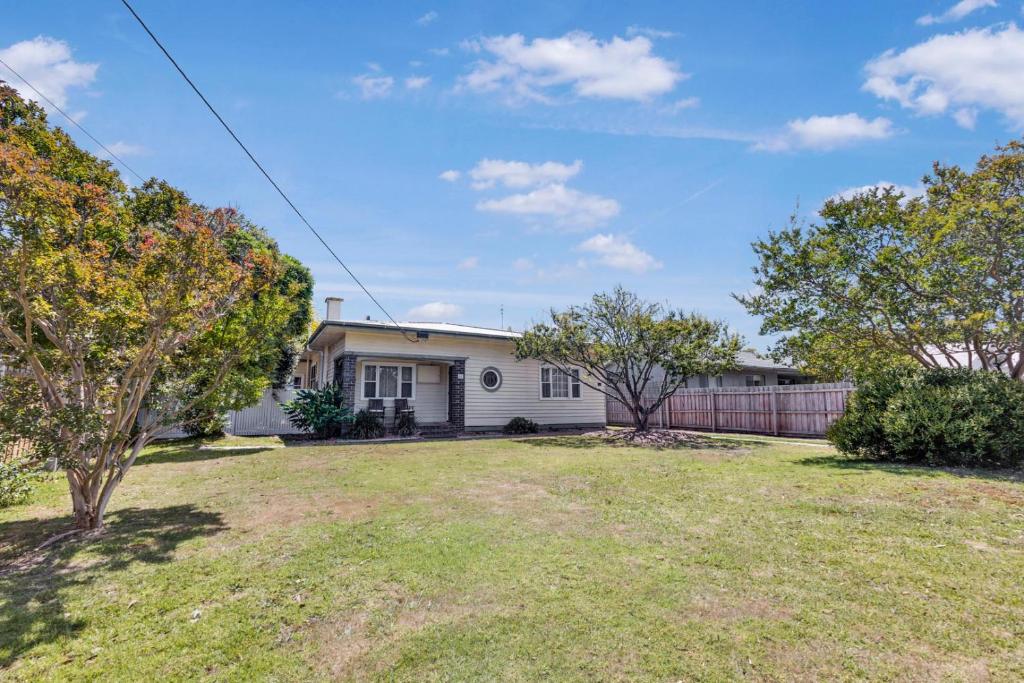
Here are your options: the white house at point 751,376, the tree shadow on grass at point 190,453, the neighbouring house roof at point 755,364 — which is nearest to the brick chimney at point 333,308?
the tree shadow on grass at point 190,453

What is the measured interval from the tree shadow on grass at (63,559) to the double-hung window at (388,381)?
9.63 metres

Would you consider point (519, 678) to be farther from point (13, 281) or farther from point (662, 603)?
point (13, 281)

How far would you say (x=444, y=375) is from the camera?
17.7 metres

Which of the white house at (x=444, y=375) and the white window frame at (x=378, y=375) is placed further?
the white window frame at (x=378, y=375)

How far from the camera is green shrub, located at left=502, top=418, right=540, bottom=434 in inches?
681

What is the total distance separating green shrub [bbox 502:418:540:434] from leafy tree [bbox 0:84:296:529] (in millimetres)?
11366

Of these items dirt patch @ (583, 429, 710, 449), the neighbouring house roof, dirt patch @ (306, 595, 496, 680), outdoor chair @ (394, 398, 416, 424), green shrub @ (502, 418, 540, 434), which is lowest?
dirt patch @ (306, 595, 496, 680)

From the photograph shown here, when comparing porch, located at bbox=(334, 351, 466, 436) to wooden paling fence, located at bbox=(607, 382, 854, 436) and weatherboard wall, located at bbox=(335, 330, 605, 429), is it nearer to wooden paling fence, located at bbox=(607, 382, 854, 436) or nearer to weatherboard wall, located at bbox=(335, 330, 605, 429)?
weatherboard wall, located at bbox=(335, 330, 605, 429)

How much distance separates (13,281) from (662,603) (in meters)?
6.50

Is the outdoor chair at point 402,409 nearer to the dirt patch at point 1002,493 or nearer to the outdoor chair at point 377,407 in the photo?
the outdoor chair at point 377,407

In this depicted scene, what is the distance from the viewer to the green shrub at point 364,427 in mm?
14719

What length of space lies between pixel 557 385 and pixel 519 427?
2.77 m

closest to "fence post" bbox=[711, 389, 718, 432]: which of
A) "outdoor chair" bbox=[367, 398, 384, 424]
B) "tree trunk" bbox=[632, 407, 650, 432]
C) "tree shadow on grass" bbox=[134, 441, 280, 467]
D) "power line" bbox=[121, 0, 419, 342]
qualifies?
"tree trunk" bbox=[632, 407, 650, 432]

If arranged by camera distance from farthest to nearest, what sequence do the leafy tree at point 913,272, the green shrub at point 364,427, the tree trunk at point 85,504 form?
the green shrub at point 364,427
the leafy tree at point 913,272
the tree trunk at point 85,504
